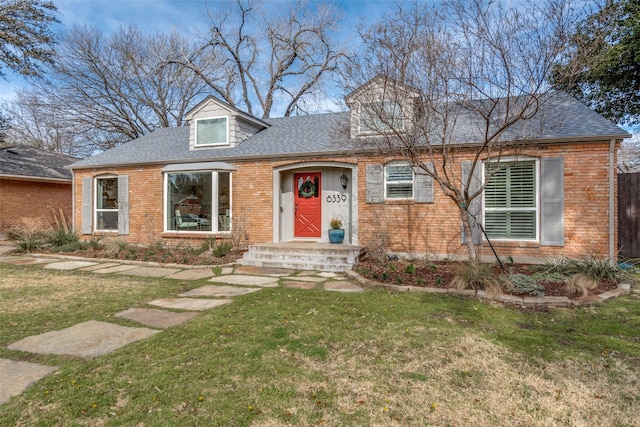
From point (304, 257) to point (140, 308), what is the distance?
4.17m

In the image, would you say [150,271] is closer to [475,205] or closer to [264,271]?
[264,271]

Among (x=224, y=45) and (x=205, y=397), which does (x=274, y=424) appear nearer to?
(x=205, y=397)

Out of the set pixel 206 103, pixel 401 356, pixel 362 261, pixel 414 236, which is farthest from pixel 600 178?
pixel 206 103

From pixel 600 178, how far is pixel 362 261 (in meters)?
5.50

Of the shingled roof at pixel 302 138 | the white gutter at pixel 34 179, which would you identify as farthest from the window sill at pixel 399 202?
the white gutter at pixel 34 179

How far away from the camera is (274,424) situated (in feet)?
7.45

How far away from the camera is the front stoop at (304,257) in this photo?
801cm

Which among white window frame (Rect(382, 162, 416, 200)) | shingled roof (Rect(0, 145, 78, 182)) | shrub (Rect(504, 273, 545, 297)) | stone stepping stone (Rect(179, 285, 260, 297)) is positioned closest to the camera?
shrub (Rect(504, 273, 545, 297))

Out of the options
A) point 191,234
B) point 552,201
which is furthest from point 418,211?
point 191,234

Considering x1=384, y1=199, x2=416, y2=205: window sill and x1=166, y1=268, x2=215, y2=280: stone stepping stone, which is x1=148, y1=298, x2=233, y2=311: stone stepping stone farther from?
x1=384, y1=199, x2=416, y2=205: window sill

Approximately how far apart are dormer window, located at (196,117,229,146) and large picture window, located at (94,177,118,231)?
343cm

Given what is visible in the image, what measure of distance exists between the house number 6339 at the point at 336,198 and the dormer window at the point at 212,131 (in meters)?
3.93

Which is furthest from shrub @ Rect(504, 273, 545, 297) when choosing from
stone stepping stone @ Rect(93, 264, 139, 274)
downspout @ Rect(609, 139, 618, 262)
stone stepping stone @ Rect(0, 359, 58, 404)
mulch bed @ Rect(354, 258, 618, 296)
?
stone stepping stone @ Rect(93, 264, 139, 274)

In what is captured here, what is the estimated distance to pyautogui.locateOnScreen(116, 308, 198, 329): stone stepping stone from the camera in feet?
13.8
